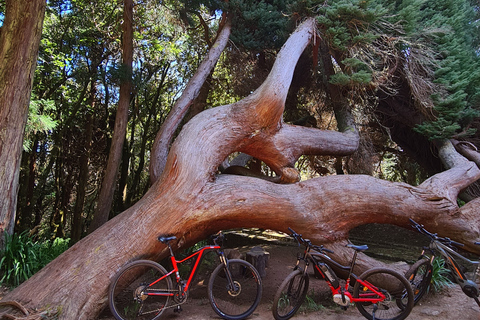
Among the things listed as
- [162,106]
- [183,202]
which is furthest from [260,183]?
[162,106]

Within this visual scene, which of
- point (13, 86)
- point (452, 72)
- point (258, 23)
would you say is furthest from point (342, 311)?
point (258, 23)

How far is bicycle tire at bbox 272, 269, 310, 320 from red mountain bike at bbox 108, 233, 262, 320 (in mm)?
301

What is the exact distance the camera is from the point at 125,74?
289 inches

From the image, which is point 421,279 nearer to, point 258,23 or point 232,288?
point 232,288

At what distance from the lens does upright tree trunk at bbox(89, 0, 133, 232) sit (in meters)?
7.16

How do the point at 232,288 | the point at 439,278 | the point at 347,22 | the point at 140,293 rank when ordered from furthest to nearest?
the point at 347,22, the point at 439,278, the point at 232,288, the point at 140,293

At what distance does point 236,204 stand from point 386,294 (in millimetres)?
2263

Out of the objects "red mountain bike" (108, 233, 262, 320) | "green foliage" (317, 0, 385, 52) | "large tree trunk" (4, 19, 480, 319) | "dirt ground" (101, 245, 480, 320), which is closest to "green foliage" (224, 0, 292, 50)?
"green foliage" (317, 0, 385, 52)

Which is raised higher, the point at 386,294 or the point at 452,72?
the point at 452,72

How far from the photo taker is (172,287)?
4.13 metres

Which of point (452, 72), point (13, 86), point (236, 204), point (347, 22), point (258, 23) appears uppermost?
point (258, 23)

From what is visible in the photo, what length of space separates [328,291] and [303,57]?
6805 millimetres

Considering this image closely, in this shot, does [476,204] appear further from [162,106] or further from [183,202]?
[162,106]

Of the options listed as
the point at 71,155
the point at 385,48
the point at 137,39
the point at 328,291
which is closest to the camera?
the point at 328,291
